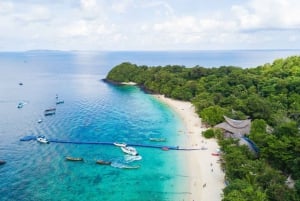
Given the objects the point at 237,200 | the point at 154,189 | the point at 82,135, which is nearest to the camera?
the point at 237,200

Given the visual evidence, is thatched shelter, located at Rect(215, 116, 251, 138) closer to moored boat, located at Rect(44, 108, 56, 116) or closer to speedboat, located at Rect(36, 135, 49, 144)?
speedboat, located at Rect(36, 135, 49, 144)

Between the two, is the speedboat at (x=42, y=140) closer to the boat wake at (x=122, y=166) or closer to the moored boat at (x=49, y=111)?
the boat wake at (x=122, y=166)

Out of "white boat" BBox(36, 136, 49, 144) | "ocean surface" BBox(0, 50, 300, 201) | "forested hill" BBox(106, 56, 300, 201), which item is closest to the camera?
"forested hill" BBox(106, 56, 300, 201)

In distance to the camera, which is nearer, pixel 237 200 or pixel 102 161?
pixel 237 200

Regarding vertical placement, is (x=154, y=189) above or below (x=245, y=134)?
below

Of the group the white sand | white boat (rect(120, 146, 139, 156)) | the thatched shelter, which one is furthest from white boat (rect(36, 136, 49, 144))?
the thatched shelter

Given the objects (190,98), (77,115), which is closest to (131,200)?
(77,115)

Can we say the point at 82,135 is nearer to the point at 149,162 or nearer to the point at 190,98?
the point at 149,162
